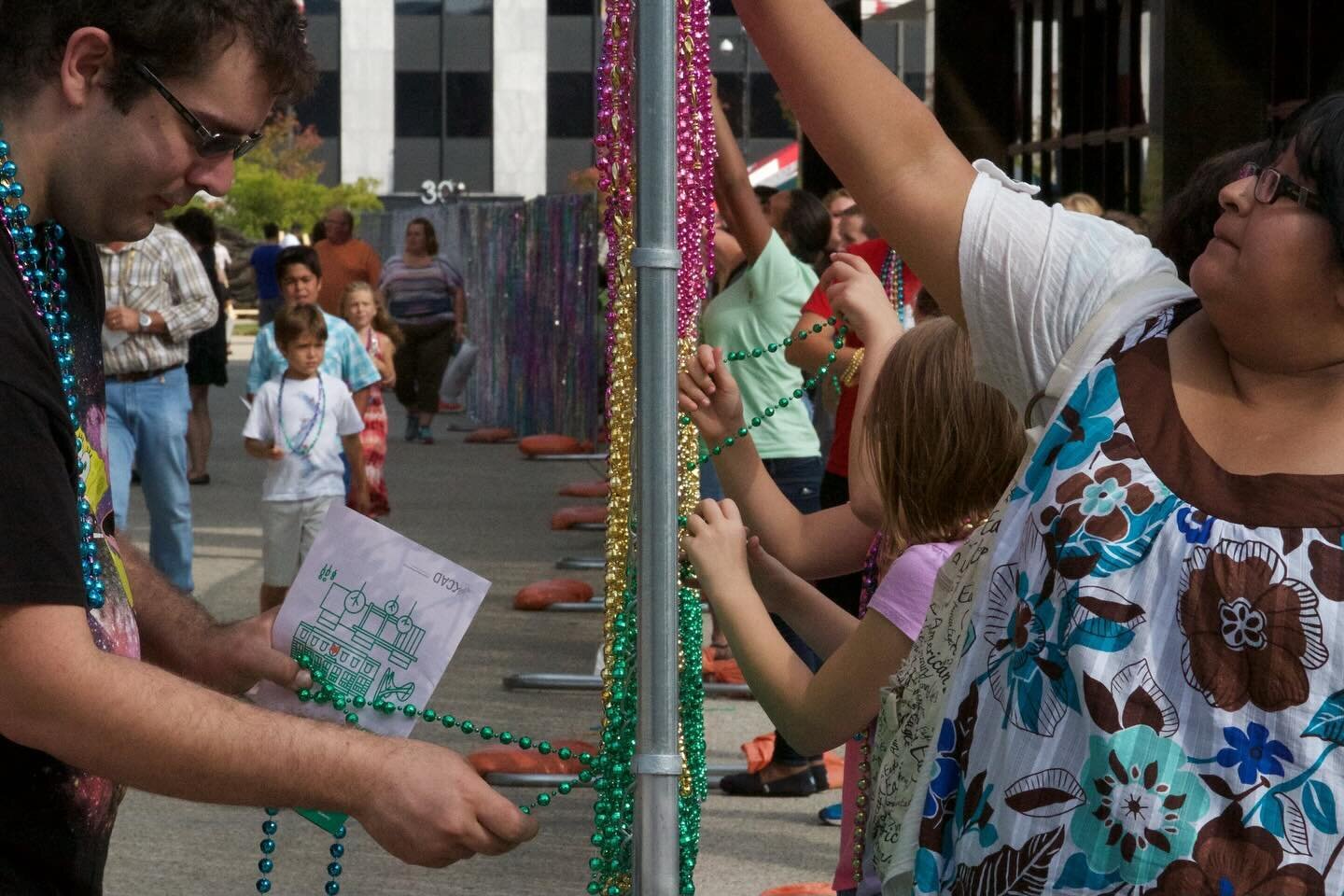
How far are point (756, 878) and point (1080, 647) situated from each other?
11.4ft

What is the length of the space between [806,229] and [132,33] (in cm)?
633

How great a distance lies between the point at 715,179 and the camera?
17.7 ft

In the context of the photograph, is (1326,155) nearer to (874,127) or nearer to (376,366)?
(874,127)

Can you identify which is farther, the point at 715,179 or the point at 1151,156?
the point at 1151,156

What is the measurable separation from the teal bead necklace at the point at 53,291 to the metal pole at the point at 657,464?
2.13ft

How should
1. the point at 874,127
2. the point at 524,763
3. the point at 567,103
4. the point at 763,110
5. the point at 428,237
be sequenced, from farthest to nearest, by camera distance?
the point at 567,103
the point at 763,110
the point at 428,237
the point at 524,763
the point at 874,127

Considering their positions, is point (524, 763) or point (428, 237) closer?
point (524, 763)

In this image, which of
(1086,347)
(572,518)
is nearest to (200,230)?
(572,518)

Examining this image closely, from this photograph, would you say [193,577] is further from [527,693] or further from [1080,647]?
[1080,647]

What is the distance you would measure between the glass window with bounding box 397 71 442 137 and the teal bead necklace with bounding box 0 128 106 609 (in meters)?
47.7

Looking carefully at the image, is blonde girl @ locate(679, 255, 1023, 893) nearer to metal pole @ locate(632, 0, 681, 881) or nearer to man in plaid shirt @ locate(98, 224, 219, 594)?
metal pole @ locate(632, 0, 681, 881)

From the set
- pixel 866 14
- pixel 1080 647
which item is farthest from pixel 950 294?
pixel 866 14

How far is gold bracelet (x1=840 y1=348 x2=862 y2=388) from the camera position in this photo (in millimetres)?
4543

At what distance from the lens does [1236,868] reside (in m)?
1.71
